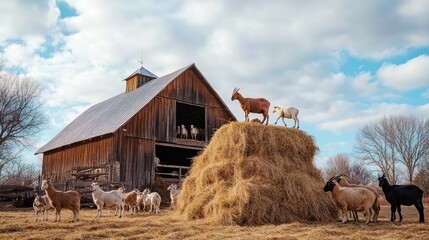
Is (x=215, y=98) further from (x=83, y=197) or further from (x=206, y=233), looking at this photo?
(x=206, y=233)

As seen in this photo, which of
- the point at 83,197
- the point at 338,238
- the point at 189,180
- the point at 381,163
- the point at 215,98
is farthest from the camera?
the point at 381,163

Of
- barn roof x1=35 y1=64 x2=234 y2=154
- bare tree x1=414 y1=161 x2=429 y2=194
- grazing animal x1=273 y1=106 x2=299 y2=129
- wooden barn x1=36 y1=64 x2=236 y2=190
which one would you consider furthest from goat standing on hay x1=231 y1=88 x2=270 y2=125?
bare tree x1=414 y1=161 x2=429 y2=194

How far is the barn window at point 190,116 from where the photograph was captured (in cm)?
A: 2757

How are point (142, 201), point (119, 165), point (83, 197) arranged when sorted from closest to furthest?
point (142, 201) → point (83, 197) → point (119, 165)

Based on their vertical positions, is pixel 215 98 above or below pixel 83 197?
above

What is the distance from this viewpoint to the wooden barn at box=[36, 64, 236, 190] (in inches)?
898

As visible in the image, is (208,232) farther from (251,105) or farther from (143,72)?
(143,72)

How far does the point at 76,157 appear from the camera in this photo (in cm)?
2695

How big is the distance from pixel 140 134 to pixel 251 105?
9.93m

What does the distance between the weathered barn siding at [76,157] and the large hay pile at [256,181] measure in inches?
414

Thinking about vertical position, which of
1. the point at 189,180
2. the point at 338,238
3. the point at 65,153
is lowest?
the point at 338,238

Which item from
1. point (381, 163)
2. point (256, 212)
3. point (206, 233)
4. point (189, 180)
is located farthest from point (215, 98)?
point (381, 163)

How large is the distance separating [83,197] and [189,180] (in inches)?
342

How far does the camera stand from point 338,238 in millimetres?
8594
